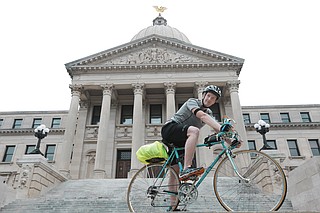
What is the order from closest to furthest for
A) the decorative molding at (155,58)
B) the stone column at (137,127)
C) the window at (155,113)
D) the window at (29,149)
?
the stone column at (137,127) → the decorative molding at (155,58) → the window at (155,113) → the window at (29,149)

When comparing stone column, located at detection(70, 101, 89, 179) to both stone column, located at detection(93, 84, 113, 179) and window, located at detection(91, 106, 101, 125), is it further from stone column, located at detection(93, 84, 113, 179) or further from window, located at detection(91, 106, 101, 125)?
stone column, located at detection(93, 84, 113, 179)

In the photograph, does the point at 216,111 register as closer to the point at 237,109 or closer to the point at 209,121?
the point at 237,109

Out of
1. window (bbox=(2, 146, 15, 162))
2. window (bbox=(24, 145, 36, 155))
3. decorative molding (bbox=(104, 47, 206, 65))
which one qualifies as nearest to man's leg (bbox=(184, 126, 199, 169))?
decorative molding (bbox=(104, 47, 206, 65))

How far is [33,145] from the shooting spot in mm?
37406

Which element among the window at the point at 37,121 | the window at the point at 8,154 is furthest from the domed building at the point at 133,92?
the window at the point at 37,121

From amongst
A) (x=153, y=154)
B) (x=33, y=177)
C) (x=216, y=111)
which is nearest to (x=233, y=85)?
(x=216, y=111)

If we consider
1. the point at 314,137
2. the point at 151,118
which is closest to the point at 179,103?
the point at 151,118

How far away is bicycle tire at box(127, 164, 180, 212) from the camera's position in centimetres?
446

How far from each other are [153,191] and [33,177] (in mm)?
13027

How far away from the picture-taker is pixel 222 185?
13.1 feet

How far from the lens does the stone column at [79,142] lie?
25.3m

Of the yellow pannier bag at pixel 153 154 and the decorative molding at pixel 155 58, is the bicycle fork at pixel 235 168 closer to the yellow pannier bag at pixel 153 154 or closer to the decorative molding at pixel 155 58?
the yellow pannier bag at pixel 153 154

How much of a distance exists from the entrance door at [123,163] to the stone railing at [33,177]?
30.6 feet

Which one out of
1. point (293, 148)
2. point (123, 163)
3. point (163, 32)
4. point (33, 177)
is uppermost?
point (163, 32)
